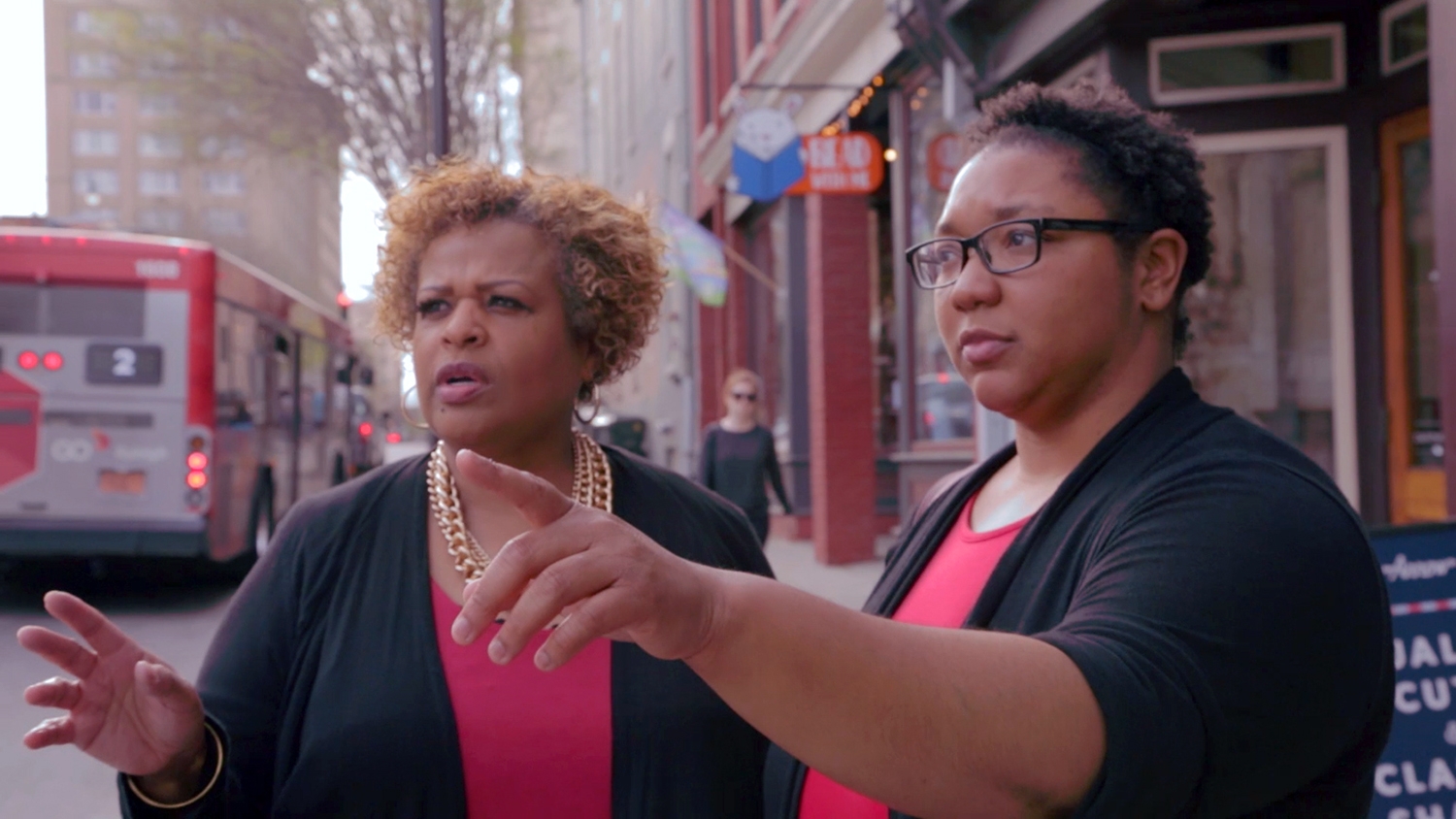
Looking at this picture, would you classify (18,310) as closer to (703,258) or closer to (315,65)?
(703,258)

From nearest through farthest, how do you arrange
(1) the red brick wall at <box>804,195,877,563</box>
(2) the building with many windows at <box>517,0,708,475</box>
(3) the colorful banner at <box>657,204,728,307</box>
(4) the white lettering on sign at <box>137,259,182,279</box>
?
1. (4) the white lettering on sign at <box>137,259,182,279</box>
2. (1) the red brick wall at <box>804,195,877,563</box>
3. (3) the colorful banner at <box>657,204,728,307</box>
4. (2) the building with many windows at <box>517,0,708,475</box>

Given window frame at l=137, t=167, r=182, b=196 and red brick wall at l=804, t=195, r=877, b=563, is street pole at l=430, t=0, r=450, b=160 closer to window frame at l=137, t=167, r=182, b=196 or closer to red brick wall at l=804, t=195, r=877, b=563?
red brick wall at l=804, t=195, r=877, b=563

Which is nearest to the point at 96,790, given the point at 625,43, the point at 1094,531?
the point at 1094,531

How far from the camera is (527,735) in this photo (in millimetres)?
2340

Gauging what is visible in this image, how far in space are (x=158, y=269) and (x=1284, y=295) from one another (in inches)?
324

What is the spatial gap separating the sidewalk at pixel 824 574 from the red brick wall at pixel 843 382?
0.26 meters

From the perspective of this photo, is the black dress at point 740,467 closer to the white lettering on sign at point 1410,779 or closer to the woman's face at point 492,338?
the white lettering on sign at point 1410,779

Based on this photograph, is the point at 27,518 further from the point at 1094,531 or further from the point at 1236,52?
the point at 1094,531

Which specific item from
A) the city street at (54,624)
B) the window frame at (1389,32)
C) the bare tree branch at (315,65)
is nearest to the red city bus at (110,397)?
the city street at (54,624)

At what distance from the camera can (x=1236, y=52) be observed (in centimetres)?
700

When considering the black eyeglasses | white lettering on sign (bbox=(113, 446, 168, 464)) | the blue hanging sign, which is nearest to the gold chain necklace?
the black eyeglasses

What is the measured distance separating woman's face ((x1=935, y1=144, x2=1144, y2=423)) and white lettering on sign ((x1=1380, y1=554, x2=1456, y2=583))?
1752mm

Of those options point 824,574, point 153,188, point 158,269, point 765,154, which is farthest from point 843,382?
point 153,188

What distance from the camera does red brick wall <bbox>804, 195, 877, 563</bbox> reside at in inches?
501
